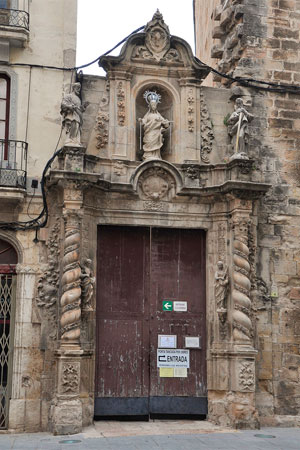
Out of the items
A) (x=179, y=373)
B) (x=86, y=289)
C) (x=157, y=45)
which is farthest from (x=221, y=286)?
(x=157, y=45)

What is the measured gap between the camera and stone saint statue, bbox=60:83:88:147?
37.3 feet

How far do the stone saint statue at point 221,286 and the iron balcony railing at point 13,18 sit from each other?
541 cm

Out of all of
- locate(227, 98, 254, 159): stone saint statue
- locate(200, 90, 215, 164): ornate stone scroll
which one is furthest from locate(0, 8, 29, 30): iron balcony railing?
locate(227, 98, 254, 159): stone saint statue

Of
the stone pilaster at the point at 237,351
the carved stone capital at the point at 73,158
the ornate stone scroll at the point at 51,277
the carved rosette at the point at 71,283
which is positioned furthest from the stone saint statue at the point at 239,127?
the ornate stone scroll at the point at 51,277

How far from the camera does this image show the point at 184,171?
39.9 feet

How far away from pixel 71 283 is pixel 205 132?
12.5 ft

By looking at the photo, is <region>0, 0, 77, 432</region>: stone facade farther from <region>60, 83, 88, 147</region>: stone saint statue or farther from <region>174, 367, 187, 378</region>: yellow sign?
<region>174, 367, 187, 378</region>: yellow sign

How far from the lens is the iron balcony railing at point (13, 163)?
11.3m

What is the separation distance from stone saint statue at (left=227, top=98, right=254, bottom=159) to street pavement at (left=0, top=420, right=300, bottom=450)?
15.3 ft

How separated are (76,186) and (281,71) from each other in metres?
4.74

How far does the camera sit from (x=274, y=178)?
12602mm

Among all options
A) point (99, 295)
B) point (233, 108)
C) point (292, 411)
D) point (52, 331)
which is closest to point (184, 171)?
point (233, 108)

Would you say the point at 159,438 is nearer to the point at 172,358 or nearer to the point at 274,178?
the point at 172,358

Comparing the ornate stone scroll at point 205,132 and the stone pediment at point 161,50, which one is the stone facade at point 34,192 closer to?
the stone pediment at point 161,50
